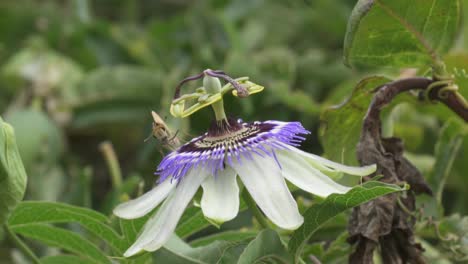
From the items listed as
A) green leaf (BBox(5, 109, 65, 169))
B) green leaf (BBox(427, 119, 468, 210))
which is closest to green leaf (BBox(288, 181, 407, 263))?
green leaf (BBox(427, 119, 468, 210))

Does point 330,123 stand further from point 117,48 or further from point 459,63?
point 117,48

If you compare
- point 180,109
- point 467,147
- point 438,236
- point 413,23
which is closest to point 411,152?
point 467,147

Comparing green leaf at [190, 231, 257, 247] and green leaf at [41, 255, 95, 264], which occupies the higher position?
green leaf at [190, 231, 257, 247]

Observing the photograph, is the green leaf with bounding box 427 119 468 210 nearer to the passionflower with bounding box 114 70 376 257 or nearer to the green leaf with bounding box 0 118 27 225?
the passionflower with bounding box 114 70 376 257

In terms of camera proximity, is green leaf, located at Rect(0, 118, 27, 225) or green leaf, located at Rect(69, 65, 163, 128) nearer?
green leaf, located at Rect(0, 118, 27, 225)

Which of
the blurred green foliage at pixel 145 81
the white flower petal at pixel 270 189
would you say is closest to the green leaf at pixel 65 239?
the white flower petal at pixel 270 189

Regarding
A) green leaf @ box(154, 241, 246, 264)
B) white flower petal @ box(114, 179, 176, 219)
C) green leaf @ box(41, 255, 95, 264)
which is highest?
white flower petal @ box(114, 179, 176, 219)

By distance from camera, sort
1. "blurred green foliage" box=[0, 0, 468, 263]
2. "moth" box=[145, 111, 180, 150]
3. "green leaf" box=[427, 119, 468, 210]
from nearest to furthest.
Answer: "moth" box=[145, 111, 180, 150]
"green leaf" box=[427, 119, 468, 210]
"blurred green foliage" box=[0, 0, 468, 263]
